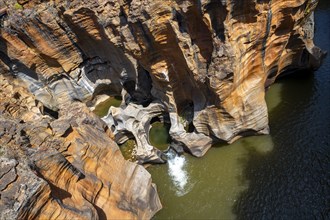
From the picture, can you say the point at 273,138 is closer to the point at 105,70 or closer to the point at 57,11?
the point at 105,70

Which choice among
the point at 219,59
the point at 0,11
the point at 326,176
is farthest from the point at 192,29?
the point at 0,11

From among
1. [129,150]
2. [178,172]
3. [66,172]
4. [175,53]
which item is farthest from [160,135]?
[66,172]

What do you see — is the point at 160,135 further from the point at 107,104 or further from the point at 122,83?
the point at 107,104

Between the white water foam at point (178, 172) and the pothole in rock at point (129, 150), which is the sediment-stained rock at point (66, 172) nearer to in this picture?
the white water foam at point (178, 172)

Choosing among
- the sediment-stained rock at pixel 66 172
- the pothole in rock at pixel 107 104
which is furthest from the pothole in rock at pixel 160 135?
the pothole in rock at pixel 107 104

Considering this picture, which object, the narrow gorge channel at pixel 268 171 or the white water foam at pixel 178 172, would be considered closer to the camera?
the narrow gorge channel at pixel 268 171
